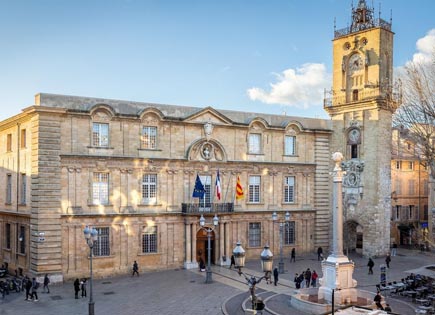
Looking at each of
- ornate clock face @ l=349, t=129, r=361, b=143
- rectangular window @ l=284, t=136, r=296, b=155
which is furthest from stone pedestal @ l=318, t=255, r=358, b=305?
ornate clock face @ l=349, t=129, r=361, b=143

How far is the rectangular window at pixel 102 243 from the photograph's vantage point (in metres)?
35.1

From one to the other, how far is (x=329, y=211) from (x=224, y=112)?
534 inches

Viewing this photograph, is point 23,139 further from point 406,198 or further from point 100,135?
point 406,198

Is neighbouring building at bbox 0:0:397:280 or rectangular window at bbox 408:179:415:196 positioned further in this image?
rectangular window at bbox 408:179:415:196

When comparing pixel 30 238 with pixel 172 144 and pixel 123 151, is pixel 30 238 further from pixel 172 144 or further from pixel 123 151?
pixel 172 144

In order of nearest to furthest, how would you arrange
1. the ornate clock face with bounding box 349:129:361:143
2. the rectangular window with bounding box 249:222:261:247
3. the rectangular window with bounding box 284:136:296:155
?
the rectangular window with bounding box 249:222:261:247, the rectangular window with bounding box 284:136:296:155, the ornate clock face with bounding box 349:129:361:143

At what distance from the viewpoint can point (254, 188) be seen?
4203cm

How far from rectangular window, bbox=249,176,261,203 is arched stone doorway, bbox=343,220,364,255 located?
30.3ft

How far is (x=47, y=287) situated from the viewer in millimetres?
30875

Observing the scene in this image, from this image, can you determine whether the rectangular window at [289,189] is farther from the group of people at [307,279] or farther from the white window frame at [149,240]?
the white window frame at [149,240]

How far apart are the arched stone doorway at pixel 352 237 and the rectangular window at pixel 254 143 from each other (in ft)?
35.9

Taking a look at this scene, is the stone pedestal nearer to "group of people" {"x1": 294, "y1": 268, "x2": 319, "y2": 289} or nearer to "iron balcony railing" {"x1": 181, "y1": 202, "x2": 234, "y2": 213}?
"group of people" {"x1": 294, "y1": 268, "x2": 319, "y2": 289}

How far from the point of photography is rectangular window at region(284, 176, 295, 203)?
43.5m

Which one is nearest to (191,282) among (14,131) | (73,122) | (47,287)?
(47,287)
